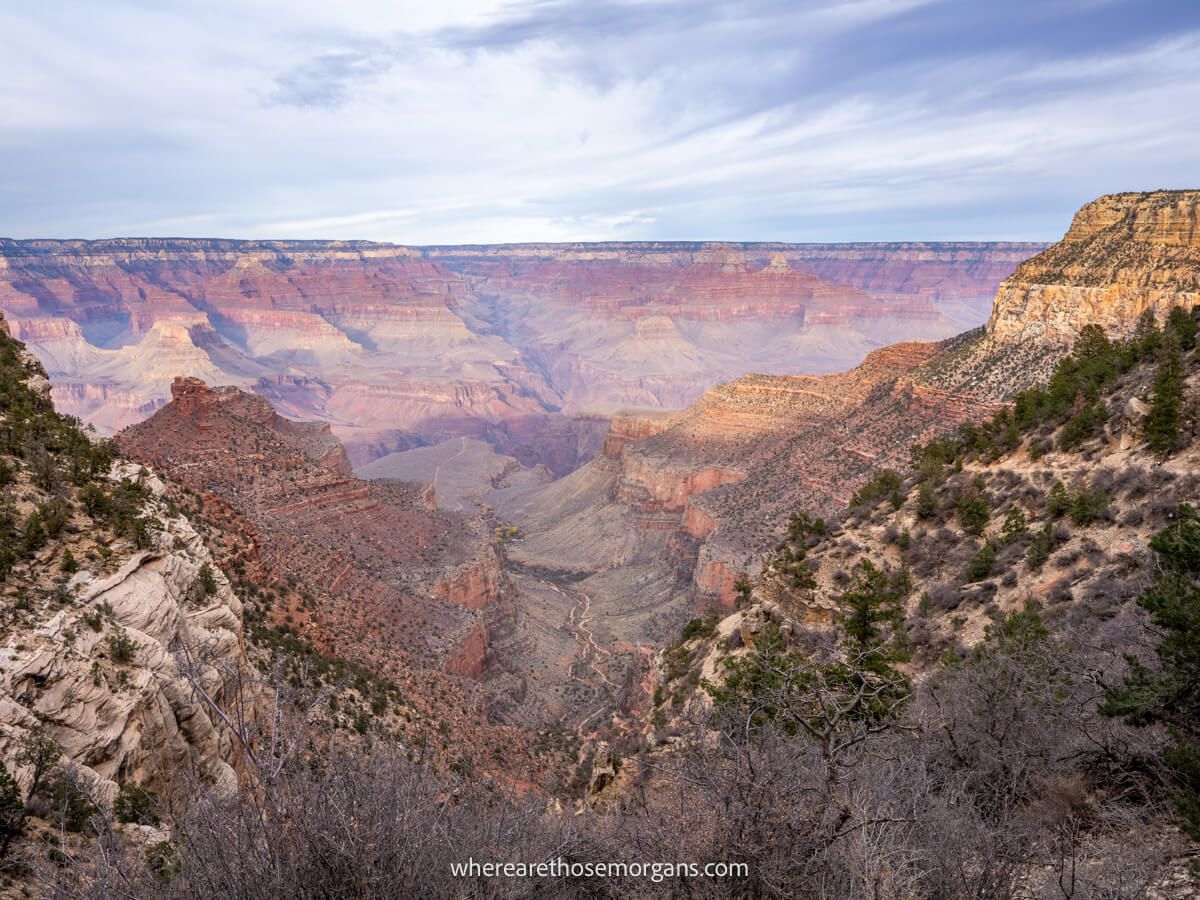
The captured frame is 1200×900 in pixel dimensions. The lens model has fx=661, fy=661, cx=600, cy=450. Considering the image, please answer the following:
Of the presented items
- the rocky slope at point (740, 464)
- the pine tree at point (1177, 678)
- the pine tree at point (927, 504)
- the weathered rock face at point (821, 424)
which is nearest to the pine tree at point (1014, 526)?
the pine tree at point (927, 504)

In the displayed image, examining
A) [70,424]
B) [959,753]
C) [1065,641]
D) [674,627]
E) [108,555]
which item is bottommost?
[674,627]

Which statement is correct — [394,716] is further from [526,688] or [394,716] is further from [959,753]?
[526,688]

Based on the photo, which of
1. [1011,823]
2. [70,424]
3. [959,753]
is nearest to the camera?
[1011,823]

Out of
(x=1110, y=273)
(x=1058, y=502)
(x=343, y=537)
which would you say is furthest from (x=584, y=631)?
(x=1110, y=273)

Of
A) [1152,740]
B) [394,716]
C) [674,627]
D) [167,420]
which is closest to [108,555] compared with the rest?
[394,716]

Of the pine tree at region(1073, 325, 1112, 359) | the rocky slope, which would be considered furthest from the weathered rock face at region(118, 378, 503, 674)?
the pine tree at region(1073, 325, 1112, 359)

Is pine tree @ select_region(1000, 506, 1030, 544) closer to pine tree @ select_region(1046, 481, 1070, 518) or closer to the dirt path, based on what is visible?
pine tree @ select_region(1046, 481, 1070, 518)

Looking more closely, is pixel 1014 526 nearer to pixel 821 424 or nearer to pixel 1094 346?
pixel 1094 346
